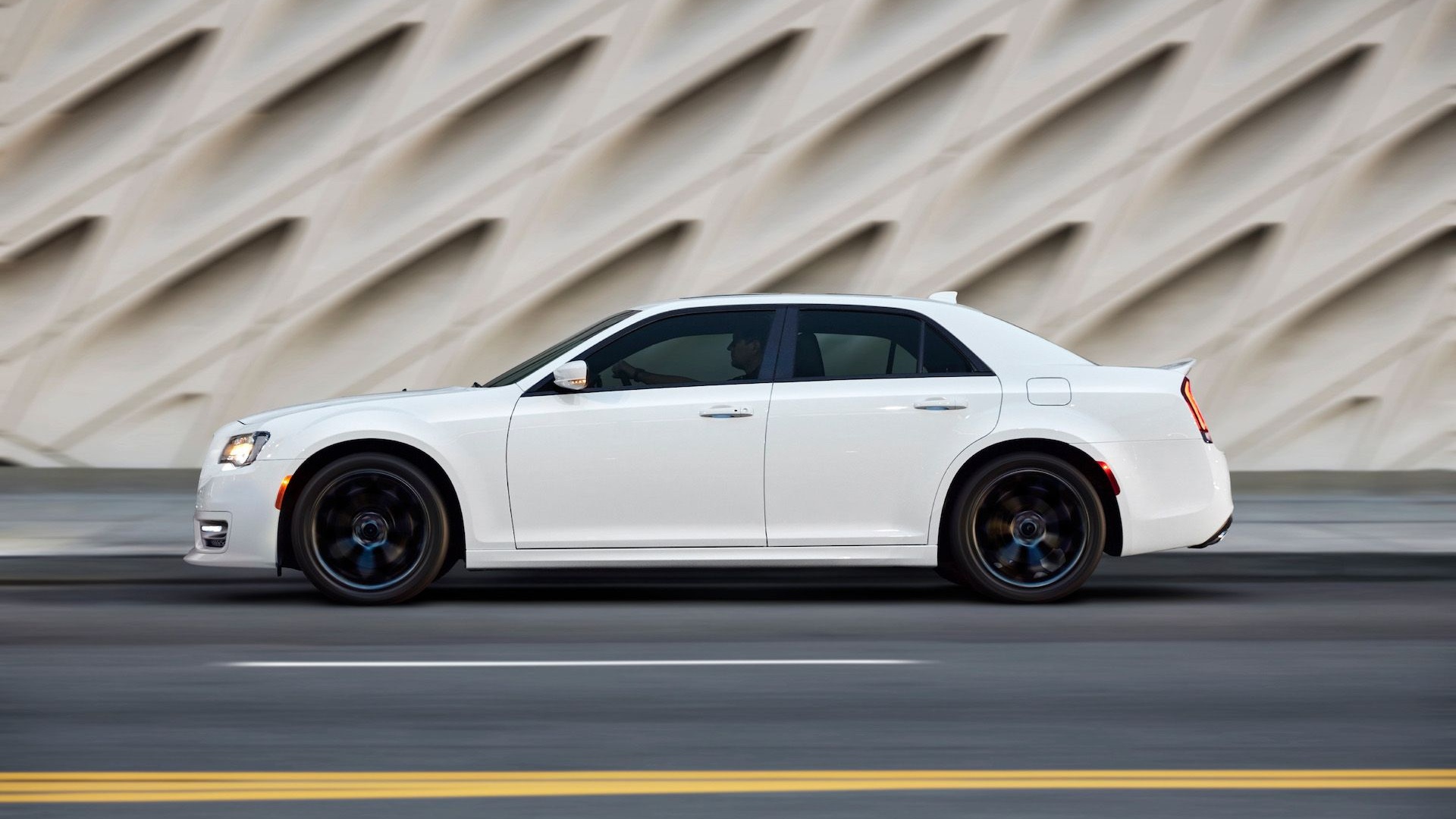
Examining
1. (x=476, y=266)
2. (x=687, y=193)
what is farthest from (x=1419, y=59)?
(x=476, y=266)

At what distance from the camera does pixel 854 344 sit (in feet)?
29.9

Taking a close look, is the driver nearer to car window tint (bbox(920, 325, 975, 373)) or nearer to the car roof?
the car roof

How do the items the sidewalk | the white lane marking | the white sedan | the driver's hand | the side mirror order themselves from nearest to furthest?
the white lane marking → the side mirror → the white sedan → the driver's hand → the sidewalk

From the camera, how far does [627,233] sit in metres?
15.8

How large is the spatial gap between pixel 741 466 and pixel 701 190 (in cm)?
733

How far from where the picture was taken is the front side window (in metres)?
8.99

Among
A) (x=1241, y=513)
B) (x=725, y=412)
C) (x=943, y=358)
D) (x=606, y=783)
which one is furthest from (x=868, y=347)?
(x=1241, y=513)

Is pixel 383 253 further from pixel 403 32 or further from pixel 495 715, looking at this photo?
pixel 495 715

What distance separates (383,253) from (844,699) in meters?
9.96

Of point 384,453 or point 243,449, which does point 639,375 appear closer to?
point 384,453

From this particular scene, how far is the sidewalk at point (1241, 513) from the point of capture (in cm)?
1084

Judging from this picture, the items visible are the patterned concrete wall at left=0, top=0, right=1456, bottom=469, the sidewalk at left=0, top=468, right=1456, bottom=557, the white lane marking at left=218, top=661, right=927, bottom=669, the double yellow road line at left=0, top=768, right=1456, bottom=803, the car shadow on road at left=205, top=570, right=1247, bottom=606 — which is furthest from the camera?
the patterned concrete wall at left=0, top=0, right=1456, bottom=469

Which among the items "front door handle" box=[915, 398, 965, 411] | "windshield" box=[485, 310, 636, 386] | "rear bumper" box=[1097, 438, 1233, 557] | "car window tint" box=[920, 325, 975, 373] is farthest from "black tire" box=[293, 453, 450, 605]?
"rear bumper" box=[1097, 438, 1233, 557]

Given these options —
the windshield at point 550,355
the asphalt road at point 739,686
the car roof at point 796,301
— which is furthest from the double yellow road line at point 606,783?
the car roof at point 796,301
